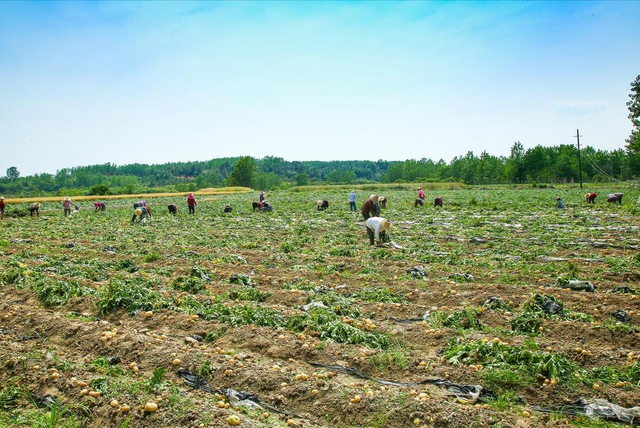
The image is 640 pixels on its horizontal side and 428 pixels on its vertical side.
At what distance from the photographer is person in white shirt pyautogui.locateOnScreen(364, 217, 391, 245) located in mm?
16812

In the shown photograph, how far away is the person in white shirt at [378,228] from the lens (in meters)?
16.8

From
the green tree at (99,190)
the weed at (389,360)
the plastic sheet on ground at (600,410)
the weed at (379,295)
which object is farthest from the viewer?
the green tree at (99,190)

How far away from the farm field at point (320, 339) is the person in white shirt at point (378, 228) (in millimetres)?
1566

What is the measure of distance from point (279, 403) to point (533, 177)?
10562 centimetres

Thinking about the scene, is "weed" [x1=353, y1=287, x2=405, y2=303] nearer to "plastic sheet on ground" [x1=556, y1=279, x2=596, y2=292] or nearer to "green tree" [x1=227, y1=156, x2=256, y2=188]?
"plastic sheet on ground" [x1=556, y1=279, x2=596, y2=292]

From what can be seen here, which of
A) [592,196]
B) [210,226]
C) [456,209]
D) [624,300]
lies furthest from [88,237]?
[592,196]

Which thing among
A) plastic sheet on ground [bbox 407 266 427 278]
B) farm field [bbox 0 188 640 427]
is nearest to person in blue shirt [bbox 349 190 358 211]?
farm field [bbox 0 188 640 427]

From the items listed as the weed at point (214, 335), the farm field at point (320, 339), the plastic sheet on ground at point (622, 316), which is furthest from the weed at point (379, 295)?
the plastic sheet on ground at point (622, 316)

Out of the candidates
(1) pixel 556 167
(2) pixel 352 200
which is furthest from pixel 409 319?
(1) pixel 556 167

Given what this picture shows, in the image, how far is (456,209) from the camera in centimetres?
3297

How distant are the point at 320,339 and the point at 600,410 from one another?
3937 mm

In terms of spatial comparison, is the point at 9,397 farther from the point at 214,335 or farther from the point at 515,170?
the point at 515,170

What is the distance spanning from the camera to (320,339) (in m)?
7.54

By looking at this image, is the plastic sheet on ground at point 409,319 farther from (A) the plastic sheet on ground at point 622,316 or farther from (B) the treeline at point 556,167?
(B) the treeline at point 556,167
